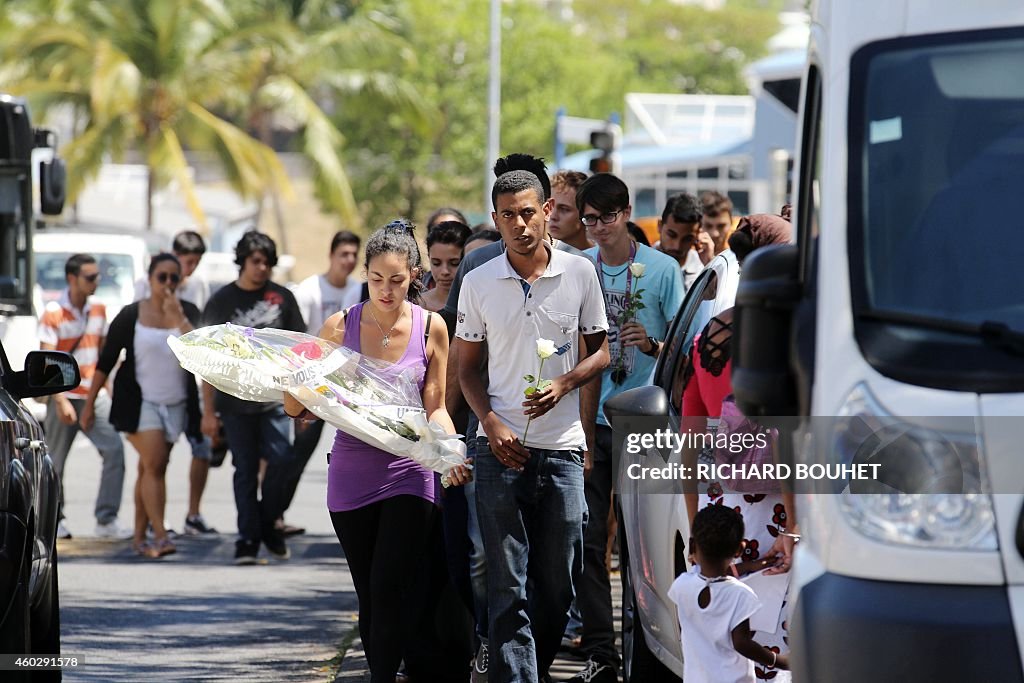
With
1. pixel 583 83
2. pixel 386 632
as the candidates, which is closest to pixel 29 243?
pixel 386 632

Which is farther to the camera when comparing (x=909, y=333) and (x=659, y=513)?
(x=659, y=513)

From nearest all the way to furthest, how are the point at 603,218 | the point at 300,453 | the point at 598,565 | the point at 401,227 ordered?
the point at 401,227 → the point at 598,565 → the point at 603,218 → the point at 300,453

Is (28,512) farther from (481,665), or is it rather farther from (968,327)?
(968,327)

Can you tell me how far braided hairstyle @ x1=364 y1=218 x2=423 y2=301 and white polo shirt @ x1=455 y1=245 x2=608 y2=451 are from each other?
519mm

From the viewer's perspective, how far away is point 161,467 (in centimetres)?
1208

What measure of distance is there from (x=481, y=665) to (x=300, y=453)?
186 inches

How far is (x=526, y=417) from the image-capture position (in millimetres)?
6551

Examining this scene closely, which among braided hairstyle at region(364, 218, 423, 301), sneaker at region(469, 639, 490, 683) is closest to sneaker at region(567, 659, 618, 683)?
sneaker at region(469, 639, 490, 683)

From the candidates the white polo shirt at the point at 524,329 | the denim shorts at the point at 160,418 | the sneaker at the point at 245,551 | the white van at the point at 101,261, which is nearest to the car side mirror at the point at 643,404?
the white polo shirt at the point at 524,329

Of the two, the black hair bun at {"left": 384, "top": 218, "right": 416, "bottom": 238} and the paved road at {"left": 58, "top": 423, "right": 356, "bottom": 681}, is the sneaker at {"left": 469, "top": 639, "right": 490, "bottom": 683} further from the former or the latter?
the black hair bun at {"left": 384, "top": 218, "right": 416, "bottom": 238}

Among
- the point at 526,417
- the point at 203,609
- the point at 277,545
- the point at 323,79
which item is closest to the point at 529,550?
the point at 526,417

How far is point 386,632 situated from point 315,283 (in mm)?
6068

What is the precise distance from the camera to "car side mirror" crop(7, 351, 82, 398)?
265 inches

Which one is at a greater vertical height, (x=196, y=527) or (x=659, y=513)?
(x=659, y=513)
